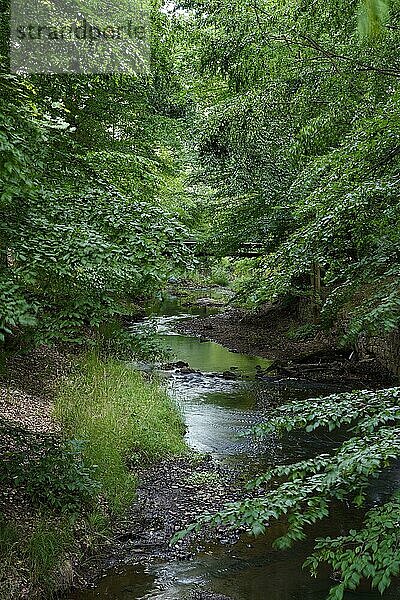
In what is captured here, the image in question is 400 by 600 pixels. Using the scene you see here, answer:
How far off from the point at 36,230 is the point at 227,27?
13.5ft

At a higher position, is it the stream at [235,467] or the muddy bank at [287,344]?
the muddy bank at [287,344]

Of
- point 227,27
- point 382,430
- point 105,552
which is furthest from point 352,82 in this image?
point 105,552

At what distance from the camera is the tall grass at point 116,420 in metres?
7.48

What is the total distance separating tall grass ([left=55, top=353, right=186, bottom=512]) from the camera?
748 cm

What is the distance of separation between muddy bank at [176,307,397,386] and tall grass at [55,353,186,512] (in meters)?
4.02

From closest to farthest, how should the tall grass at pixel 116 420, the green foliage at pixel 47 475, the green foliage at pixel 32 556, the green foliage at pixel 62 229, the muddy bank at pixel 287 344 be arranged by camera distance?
the green foliage at pixel 62 229
the green foliage at pixel 32 556
the green foliage at pixel 47 475
the tall grass at pixel 116 420
the muddy bank at pixel 287 344

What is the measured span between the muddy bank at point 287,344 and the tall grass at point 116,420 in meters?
4.02

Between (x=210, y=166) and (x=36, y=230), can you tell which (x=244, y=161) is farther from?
(x=36, y=230)

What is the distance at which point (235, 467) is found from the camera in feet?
28.3
